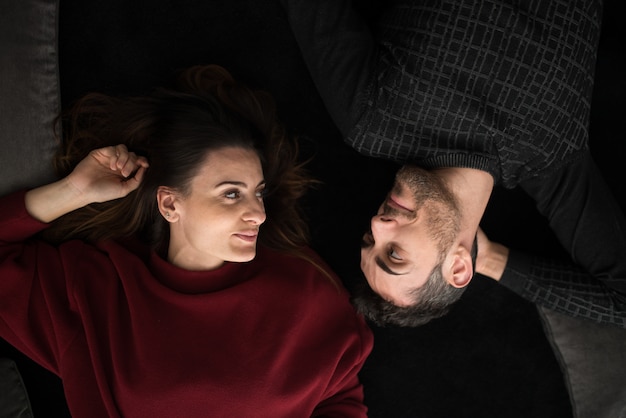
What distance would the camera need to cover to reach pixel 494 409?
2.69m

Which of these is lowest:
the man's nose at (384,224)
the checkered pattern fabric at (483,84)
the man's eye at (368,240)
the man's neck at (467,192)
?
the man's eye at (368,240)

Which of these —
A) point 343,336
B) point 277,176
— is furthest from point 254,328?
point 277,176

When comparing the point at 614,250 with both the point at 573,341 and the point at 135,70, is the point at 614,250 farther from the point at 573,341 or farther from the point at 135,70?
the point at 135,70

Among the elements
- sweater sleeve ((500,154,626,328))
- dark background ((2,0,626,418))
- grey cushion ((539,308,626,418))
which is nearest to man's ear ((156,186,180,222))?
dark background ((2,0,626,418))

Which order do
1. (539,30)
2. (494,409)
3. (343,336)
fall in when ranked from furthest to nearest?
(494,409), (343,336), (539,30)

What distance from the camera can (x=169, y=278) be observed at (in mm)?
2170

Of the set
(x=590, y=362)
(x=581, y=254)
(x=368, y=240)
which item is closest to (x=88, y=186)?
(x=368, y=240)

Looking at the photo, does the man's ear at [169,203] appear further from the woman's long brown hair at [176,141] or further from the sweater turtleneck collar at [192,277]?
the sweater turtleneck collar at [192,277]

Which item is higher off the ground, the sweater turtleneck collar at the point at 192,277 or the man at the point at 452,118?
the man at the point at 452,118

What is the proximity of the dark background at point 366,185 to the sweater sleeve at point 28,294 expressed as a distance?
0.42m

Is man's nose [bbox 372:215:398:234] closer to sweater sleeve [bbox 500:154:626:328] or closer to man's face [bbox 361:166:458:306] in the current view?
man's face [bbox 361:166:458:306]

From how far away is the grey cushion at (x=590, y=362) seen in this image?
249cm

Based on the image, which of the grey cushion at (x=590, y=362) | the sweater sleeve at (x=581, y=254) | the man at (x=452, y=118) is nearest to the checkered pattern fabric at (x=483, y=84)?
the man at (x=452, y=118)

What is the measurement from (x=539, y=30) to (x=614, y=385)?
1.66 meters
